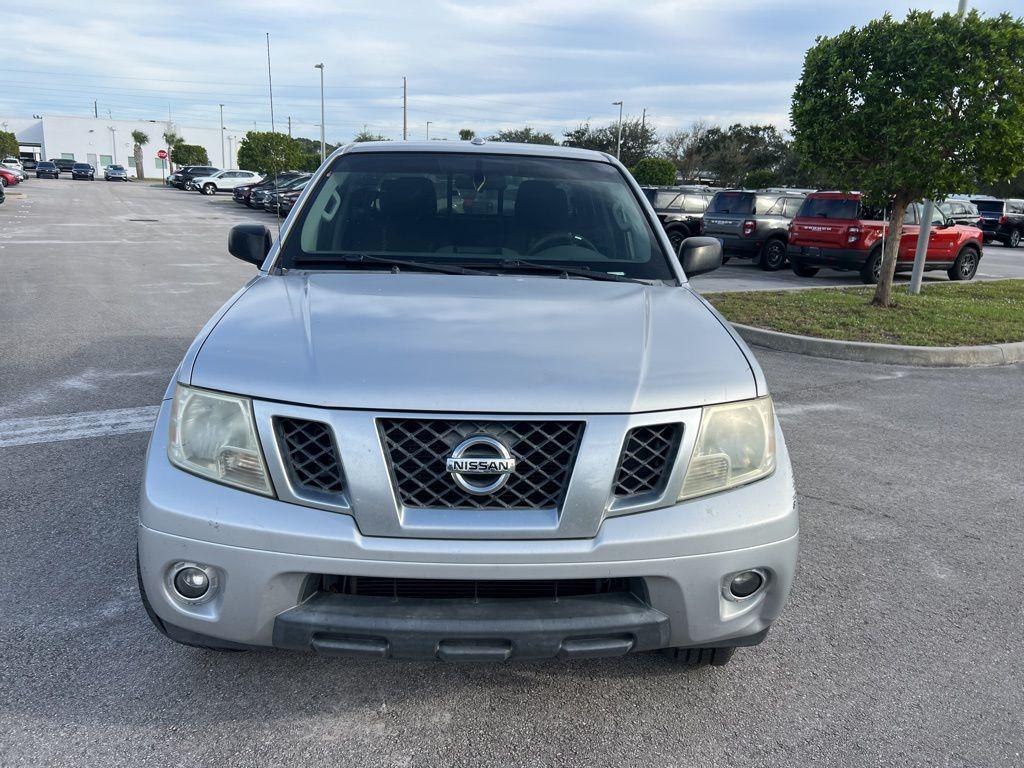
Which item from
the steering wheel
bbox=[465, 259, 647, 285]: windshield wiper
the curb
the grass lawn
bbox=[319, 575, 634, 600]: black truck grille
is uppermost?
the steering wheel

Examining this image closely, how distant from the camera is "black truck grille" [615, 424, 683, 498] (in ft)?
7.36

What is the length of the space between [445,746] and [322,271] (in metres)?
1.86

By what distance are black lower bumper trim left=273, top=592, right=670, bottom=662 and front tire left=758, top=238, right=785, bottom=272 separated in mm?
16058

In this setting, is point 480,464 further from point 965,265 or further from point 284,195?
point 284,195

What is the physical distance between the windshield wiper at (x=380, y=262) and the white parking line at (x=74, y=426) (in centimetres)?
234

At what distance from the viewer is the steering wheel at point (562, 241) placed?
3637 mm

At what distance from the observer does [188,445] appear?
91.7 inches

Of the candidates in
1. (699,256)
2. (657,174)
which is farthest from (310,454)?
(657,174)

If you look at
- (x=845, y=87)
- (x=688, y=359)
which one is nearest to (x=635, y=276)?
(x=688, y=359)

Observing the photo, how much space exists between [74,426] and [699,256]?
393cm

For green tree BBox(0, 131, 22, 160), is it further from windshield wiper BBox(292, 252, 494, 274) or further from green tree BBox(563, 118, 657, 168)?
windshield wiper BBox(292, 252, 494, 274)

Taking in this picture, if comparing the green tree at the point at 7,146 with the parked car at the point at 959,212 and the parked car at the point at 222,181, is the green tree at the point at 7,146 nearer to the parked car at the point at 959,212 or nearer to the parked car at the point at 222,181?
the parked car at the point at 222,181

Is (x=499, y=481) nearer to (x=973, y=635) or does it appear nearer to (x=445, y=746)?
(x=445, y=746)

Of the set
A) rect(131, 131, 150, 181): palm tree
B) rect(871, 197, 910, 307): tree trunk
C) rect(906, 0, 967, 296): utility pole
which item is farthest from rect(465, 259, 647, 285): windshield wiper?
rect(131, 131, 150, 181): palm tree
